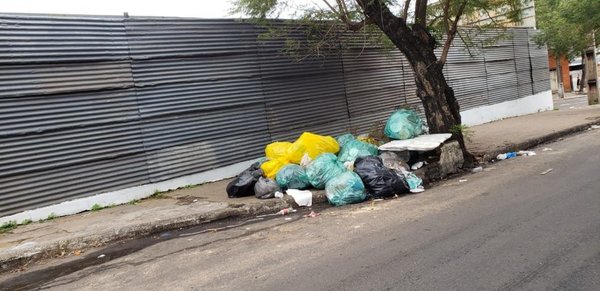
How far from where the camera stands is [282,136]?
10758mm

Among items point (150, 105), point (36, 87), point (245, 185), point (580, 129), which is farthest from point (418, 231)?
point (580, 129)

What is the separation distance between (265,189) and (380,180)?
1.89 metres

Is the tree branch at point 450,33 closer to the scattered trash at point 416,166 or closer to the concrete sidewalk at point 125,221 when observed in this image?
the scattered trash at point 416,166

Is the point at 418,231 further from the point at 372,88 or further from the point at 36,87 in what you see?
the point at 372,88

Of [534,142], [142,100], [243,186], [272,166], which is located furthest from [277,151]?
[534,142]

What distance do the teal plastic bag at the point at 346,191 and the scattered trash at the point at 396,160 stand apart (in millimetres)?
915

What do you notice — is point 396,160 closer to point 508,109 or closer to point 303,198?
point 303,198

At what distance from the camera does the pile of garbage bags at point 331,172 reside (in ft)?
24.4

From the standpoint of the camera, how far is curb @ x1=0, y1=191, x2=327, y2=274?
5613 mm

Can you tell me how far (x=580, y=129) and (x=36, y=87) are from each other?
1461cm

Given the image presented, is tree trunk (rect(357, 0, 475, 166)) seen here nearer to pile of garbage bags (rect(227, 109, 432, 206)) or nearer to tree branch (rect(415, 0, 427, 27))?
tree branch (rect(415, 0, 427, 27))

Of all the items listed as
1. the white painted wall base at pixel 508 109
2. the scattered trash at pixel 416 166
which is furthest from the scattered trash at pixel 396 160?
the white painted wall base at pixel 508 109

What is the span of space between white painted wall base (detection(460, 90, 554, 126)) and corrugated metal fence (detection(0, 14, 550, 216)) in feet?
21.7

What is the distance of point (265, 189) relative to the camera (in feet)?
25.6
